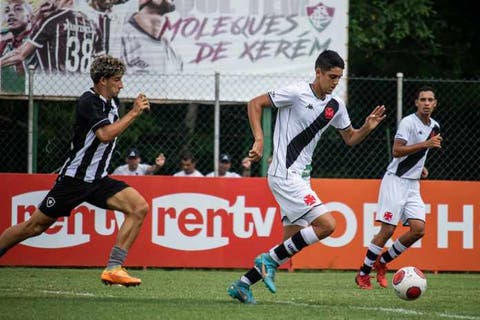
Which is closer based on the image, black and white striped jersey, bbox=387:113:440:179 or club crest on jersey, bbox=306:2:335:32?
black and white striped jersey, bbox=387:113:440:179

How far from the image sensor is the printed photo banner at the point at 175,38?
53.9ft

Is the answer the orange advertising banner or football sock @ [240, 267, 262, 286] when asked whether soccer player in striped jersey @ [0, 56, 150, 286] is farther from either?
the orange advertising banner

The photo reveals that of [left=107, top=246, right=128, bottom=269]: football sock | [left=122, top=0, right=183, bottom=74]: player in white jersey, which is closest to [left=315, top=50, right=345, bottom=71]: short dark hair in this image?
[left=107, top=246, right=128, bottom=269]: football sock

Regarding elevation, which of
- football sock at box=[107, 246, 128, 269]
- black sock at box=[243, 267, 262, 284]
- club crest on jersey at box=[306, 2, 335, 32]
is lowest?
black sock at box=[243, 267, 262, 284]

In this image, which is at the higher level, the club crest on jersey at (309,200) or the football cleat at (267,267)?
the club crest on jersey at (309,200)

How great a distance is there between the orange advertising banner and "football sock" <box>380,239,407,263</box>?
2485 millimetres

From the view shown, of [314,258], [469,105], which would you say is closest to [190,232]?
[314,258]

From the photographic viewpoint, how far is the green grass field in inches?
329

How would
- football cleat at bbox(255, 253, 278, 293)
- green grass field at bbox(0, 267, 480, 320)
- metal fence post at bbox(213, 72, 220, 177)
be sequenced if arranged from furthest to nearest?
metal fence post at bbox(213, 72, 220, 177), football cleat at bbox(255, 253, 278, 293), green grass field at bbox(0, 267, 480, 320)

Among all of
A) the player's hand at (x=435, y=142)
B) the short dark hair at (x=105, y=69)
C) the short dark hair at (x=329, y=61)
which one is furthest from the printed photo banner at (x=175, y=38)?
the short dark hair at (x=329, y=61)

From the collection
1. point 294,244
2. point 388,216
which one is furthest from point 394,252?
point 294,244

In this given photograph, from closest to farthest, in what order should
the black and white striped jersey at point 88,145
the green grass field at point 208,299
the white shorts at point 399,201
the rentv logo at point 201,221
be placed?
the green grass field at point 208,299
the black and white striped jersey at point 88,145
the white shorts at point 399,201
the rentv logo at point 201,221

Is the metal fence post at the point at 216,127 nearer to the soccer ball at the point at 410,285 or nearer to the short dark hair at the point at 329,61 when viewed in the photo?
the short dark hair at the point at 329,61

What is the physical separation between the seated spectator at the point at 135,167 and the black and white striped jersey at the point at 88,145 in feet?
19.6
